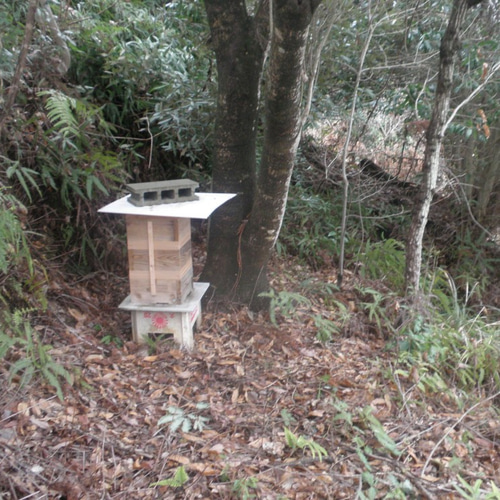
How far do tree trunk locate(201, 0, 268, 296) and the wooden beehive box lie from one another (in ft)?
2.21

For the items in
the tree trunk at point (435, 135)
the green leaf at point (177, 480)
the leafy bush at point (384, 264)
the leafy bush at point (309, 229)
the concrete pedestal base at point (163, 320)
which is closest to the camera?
the green leaf at point (177, 480)

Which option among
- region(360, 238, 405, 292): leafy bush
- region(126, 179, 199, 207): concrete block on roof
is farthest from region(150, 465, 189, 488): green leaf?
region(360, 238, 405, 292): leafy bush

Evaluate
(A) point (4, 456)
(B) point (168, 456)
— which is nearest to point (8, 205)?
(A) point (4, 456)

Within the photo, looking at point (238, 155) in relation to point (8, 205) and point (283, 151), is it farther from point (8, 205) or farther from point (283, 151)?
point (8, 205)

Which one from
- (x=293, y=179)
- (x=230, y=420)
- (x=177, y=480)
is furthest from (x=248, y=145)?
(x=293, y=179)

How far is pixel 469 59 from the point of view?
487cm

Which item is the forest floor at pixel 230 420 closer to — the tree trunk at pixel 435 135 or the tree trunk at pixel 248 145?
the tree trunk at pixel 248 145

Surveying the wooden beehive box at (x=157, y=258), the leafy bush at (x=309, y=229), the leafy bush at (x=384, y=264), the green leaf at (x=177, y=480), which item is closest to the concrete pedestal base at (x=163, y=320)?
the wooden beehive box at (x=157, y=258)

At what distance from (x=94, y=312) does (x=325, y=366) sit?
1.70 metres

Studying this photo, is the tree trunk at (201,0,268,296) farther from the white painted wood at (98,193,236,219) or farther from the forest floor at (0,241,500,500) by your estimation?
the white painted wood at (98,193,236,219)

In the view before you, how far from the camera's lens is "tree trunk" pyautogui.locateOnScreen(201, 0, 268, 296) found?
361 cm

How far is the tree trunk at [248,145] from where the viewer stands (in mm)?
3135

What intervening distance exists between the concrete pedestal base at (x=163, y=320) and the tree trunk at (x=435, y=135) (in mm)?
1958

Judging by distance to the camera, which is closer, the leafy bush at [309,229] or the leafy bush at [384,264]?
the leafy bush at [384,264]
